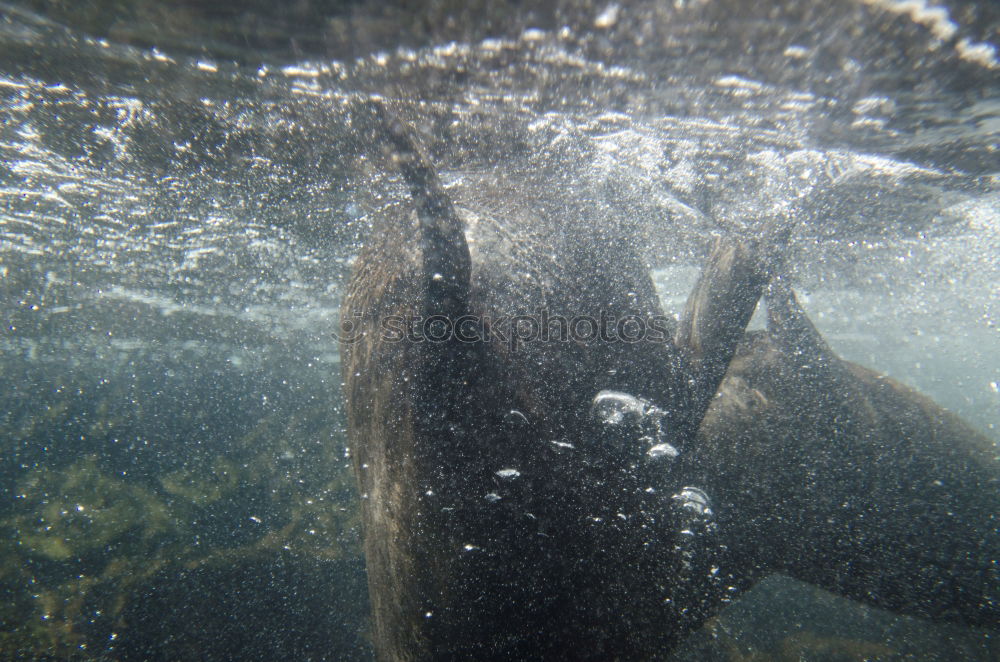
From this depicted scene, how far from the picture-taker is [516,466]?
3.22m

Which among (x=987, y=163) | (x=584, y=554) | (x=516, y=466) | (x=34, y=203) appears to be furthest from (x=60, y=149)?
(x=987, y=163)

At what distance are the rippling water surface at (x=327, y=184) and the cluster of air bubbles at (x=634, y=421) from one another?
3.16 m

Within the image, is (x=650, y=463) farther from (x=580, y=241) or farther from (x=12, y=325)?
(x=12, y=325)

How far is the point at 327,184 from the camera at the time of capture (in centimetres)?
812

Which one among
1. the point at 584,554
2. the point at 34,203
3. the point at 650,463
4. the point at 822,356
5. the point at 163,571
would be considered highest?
the point at 34,203

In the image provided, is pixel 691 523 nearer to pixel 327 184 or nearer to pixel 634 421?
pixel 634 421

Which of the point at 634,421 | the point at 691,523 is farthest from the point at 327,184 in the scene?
the point at 691,523

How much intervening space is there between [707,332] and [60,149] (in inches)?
402

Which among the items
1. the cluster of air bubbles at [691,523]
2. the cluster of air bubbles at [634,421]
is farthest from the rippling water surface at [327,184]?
the cluster of air bubbles at [691,523]

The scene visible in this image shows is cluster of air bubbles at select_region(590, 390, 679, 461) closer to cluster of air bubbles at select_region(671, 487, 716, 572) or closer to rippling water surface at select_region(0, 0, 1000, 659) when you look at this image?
cluster of air bubbles at select_region(671, 487, 716, 572)

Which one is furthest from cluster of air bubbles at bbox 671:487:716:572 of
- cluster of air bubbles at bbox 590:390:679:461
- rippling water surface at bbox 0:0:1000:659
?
rippling water surface at bbox 0:0:1000:659

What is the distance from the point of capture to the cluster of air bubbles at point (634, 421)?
3543 mm

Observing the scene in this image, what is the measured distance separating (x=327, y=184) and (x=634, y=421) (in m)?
7.11

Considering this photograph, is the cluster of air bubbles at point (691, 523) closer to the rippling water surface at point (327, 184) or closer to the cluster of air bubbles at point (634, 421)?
the cluster of air bubbles at point (634, 421)
